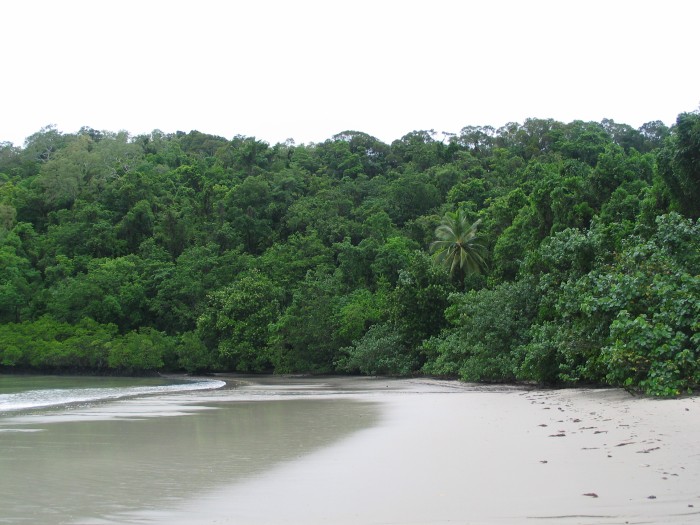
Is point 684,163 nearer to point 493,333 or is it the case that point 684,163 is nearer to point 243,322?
point 493,333

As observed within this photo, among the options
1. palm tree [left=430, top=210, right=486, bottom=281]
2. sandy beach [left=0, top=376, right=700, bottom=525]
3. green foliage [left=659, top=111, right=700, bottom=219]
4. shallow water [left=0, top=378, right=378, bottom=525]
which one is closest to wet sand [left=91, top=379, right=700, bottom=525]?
sandy beach [left=0, top=376, right=700, bottom=525]

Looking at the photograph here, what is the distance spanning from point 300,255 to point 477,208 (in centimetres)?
1198

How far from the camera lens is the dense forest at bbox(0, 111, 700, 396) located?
15.8 metres

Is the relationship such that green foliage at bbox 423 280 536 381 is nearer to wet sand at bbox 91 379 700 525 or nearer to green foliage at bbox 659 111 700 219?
green foliage at bbox 659 111 700 219

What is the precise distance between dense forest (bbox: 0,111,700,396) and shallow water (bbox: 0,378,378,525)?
612cm

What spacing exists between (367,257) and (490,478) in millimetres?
34256

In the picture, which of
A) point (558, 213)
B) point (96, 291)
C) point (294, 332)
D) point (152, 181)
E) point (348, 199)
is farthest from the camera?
point (152, 181)

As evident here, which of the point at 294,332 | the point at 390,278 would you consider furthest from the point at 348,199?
the point at 294,332

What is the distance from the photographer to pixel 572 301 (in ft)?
53.6

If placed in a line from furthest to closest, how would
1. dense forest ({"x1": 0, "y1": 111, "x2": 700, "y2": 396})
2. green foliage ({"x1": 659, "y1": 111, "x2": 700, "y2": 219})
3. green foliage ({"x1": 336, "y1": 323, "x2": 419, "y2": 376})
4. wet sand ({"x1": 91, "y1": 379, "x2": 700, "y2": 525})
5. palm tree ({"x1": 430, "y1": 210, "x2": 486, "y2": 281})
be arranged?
palm tree ({"x1": 430, "y1": 210, "x2": 486, "y2": 281})
green foliage ({"x1": 336, "y1": 323, "x2": 419, "y2": 376})
green foliage ({"x1": 659, "y1": 111, "x2": 700, "y2": 219})
dense forest ({"x1": 0, "y1": 111, "x2": 700, "y2": 396})
wet sand ({"x1": 91, "y1": 379, "x2": 700, "y2": 525})

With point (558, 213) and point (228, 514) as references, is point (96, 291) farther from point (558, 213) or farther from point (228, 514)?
point (228, 514)

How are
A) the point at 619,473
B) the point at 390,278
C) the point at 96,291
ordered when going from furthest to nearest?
the point at 96,291, the point at 390,278, the point at 619,473

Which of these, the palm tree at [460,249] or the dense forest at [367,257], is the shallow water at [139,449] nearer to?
the dense forest at [367,257]

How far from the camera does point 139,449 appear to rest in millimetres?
9383
